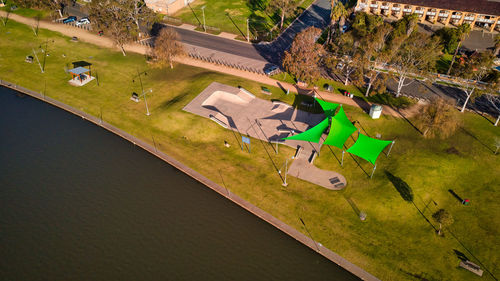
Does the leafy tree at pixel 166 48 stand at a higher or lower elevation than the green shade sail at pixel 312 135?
higher

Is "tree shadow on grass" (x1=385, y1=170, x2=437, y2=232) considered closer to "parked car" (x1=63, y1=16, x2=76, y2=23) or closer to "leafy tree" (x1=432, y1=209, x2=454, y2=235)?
"leafy tree" (x1=432, y1=209, x2=454, y2=235)

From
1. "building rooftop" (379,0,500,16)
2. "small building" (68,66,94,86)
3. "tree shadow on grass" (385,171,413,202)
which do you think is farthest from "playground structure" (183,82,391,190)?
"building rooftop" (379,0,500,16)

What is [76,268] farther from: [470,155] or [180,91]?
[470,155]

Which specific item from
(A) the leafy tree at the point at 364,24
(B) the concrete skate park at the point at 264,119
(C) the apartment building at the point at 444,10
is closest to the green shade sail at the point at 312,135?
(B) the concrete skate park at the point at 264,119

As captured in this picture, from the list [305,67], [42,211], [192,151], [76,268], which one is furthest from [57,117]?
[305,67]

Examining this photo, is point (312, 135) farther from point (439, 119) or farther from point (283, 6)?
point (283, 6)

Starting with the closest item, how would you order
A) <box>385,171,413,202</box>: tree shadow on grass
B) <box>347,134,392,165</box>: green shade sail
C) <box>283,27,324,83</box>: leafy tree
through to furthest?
<box>385,171,413,202</box>: tree shadow on grass < <box>347,134,392,165</box>: green shade sail < <box>283,27,324,83</box>: leafy tree

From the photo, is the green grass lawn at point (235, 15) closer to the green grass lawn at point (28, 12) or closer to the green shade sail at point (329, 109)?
the green shade sail at point (329, 109)
